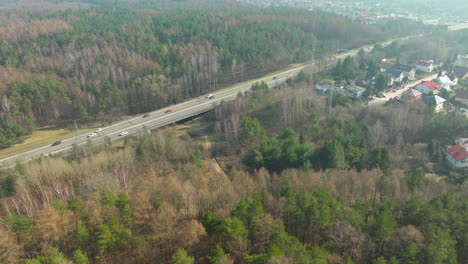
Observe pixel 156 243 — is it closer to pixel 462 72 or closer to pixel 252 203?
pixel 252 203

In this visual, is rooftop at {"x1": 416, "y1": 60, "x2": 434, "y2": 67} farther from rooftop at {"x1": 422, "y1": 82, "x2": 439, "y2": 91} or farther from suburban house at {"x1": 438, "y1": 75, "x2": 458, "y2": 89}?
rooftop at {"x1": 422, "y1": 82, "x2": 439, "y2": 91}

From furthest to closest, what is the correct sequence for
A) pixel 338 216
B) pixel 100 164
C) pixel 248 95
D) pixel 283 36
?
pixel 283 36 → pixel 248 95 → pixel 100 164 → pixel 338 216

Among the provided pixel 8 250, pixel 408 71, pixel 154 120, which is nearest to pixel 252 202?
pixel 8 250

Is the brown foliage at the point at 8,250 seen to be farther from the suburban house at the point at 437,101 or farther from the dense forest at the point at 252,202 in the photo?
the suburban house at the point at 437,101

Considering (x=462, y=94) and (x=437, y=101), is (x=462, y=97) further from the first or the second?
(x=437, y=101)

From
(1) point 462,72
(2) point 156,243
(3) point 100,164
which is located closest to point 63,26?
(3) point 100,164
